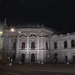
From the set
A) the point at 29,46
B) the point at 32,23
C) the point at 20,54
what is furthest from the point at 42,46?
the point at 32,23

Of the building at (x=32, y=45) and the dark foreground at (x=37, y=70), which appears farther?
the building at (x=32, y=45)

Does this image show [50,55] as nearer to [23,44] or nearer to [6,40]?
[23,44]

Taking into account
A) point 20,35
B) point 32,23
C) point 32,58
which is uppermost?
point 32,23

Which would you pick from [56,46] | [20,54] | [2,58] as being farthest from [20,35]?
[56,46]

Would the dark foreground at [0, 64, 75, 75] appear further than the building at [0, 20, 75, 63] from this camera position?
No

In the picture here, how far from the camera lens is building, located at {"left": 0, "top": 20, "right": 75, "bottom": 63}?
2344 inches

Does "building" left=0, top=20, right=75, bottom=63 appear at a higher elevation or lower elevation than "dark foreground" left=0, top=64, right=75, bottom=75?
higher

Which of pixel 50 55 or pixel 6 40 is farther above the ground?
pixel 6 40

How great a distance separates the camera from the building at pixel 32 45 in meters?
59.5

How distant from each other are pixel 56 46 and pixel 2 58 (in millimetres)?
23474

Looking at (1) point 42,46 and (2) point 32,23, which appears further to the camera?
(2) point 32,23

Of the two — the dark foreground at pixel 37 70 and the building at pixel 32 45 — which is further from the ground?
the building at pixel 32 45

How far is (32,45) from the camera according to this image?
61125 mm

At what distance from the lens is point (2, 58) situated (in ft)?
200
